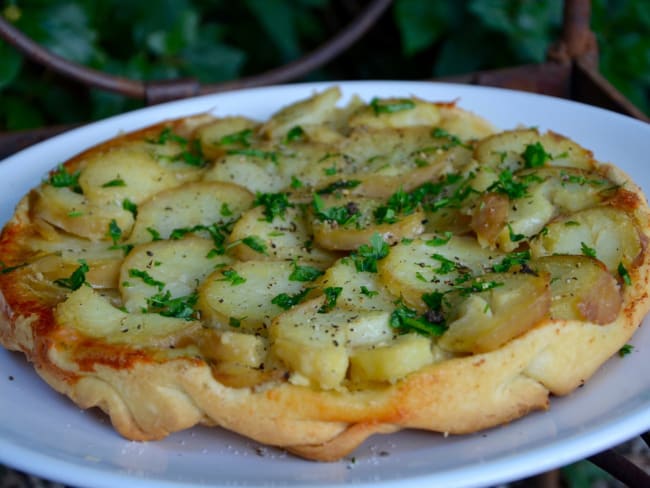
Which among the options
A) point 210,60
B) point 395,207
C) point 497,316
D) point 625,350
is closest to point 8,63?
point 210,60

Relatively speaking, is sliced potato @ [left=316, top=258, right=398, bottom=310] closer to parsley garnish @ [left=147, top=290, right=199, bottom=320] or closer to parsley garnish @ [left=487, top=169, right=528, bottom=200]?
parsley garnish @ [left=147, top=290, right=199, bottom=320]

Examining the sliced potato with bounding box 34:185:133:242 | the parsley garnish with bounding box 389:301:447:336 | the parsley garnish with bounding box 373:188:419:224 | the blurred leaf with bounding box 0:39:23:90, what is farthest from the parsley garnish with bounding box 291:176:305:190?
the blurred leaf with bounding box 0:39:23:90

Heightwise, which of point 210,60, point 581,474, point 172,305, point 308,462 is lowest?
point 581,474

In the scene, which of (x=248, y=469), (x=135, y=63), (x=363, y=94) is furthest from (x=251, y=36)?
(x=248, y=469)

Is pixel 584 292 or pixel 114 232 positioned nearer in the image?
pixel 584 292

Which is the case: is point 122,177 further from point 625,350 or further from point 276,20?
point 276,20

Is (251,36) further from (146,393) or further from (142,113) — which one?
(146,393)

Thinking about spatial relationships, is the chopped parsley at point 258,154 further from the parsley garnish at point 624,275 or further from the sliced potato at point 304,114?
the parsley garnish at point 624,275
